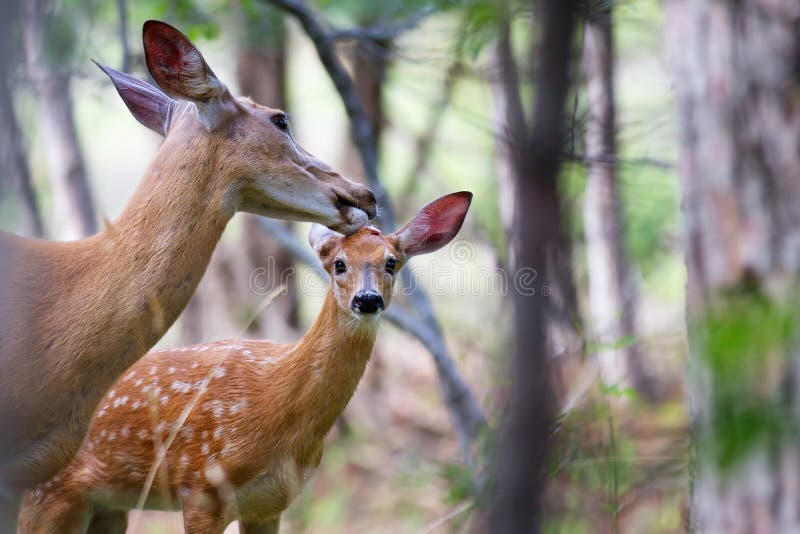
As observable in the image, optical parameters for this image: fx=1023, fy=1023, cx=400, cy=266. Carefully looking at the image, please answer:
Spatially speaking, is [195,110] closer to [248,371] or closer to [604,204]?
[248,371]

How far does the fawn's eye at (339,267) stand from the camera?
5.00 meters

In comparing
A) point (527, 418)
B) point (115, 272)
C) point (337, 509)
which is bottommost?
point (337, 509)

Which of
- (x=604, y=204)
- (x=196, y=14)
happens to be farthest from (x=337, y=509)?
(x=196, y=14)

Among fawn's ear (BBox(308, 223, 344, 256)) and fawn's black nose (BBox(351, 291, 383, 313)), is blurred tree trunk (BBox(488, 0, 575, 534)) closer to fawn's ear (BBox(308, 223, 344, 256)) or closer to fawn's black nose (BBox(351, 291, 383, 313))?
fawn's black nose (BBox(351, 291, 383, 313))

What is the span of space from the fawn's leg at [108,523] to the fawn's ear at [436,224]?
2123 millimetres

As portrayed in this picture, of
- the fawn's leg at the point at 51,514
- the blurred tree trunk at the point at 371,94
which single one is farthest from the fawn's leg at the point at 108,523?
the blurred tree trunk at the point at 371,94

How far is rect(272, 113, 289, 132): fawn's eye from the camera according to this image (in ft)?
16.1

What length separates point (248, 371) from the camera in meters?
5.07

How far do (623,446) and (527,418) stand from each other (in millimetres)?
5156

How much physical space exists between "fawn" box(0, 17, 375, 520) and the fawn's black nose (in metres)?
0.39

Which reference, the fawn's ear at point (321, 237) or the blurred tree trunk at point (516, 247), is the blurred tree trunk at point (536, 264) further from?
the fawn's ear at point (321, 237)

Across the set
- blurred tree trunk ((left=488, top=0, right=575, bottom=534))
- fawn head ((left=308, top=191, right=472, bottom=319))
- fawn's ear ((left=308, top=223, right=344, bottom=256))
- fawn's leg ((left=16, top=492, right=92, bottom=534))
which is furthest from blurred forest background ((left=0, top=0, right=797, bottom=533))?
fawn's leg ((left=16, top=492, right=92, bottom=534))

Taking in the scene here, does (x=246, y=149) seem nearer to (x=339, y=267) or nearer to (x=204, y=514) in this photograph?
(x=339, y=267)

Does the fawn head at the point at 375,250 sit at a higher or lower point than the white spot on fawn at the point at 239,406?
higher
